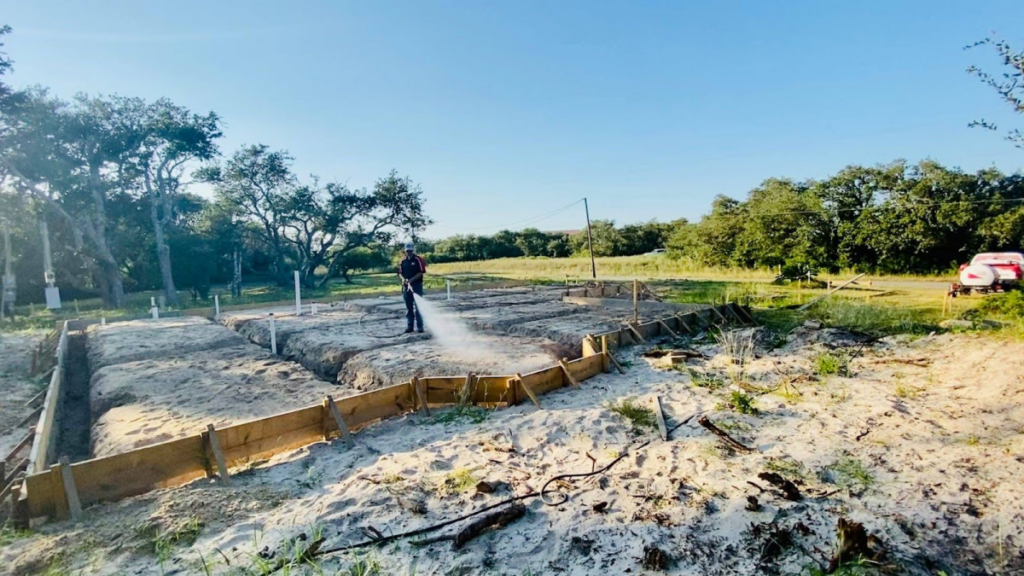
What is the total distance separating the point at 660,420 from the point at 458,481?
2170mm

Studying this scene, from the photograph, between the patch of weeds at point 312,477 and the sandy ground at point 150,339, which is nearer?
the patch of weeds at point 312,477

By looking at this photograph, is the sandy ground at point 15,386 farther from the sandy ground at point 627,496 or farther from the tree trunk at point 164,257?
the tree trunk at point 164,257

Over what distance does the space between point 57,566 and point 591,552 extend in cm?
309

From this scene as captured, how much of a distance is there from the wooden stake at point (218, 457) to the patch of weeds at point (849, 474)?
4.69m

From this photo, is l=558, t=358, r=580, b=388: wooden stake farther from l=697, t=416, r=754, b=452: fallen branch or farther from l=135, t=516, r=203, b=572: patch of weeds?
l=135, t=516, r=203, b=572: patch of weeds

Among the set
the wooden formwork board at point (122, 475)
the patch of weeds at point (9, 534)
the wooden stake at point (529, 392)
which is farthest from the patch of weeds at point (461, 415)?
the patch of weeds at point (9, 534)

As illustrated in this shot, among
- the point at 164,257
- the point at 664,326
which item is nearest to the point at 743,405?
the point at 664,326

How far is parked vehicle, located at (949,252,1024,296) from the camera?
13438 millimetres

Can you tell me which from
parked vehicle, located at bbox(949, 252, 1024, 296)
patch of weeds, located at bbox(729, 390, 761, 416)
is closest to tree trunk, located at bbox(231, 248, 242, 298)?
patch of weeds, located at bbox(729, 390, 761, 416)

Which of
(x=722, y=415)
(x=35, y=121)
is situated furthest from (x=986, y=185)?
(x=35, y=121)

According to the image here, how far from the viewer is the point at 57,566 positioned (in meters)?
2.75

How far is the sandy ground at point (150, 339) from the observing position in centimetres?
871

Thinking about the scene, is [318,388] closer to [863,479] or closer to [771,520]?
[771,520]

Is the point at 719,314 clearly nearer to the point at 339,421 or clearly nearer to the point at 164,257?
the point at 339,421
